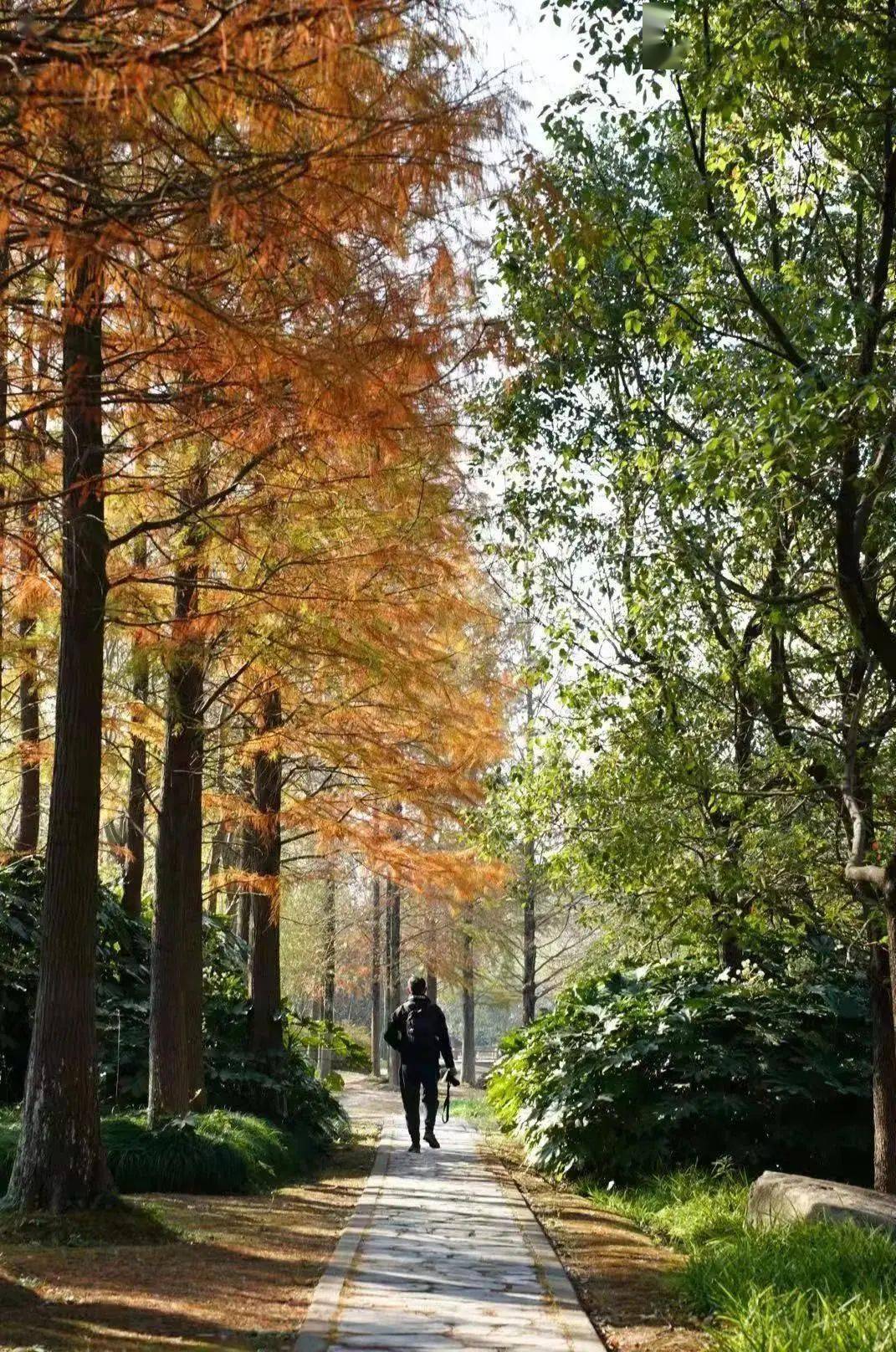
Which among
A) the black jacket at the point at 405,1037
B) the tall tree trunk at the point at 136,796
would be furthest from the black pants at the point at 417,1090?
the tall tree trunk at the point at 136,796

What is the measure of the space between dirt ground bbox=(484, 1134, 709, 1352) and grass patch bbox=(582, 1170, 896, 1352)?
0.53 feet

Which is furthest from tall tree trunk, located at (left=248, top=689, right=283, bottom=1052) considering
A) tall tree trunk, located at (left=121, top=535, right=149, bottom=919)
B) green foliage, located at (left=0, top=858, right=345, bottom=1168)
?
tall tree trunk, located at (left=121, top=535, right=149, bottom=919)

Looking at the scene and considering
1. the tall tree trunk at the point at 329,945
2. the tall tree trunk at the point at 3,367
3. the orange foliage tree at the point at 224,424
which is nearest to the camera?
the orange foliage tree at the point at 224,424

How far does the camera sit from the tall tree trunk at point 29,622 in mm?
7895

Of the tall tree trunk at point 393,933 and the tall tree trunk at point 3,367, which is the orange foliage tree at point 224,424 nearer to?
the tall tree trunk at point 3,367

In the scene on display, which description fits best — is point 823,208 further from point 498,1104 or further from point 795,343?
point 498,1104

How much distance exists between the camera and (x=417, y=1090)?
13.4m

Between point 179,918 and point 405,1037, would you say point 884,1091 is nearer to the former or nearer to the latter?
point 405,1037

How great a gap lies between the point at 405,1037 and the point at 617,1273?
237 inches

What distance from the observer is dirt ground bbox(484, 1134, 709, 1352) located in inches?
226

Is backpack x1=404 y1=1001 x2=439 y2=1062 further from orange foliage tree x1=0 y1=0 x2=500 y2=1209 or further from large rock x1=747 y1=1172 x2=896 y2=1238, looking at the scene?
large rock x1=747 y1=1172 x2=896 y2=1238

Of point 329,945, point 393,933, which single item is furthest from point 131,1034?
point 393,933

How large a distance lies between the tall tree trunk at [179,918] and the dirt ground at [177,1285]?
2246mm

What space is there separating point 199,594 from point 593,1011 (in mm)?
6194
